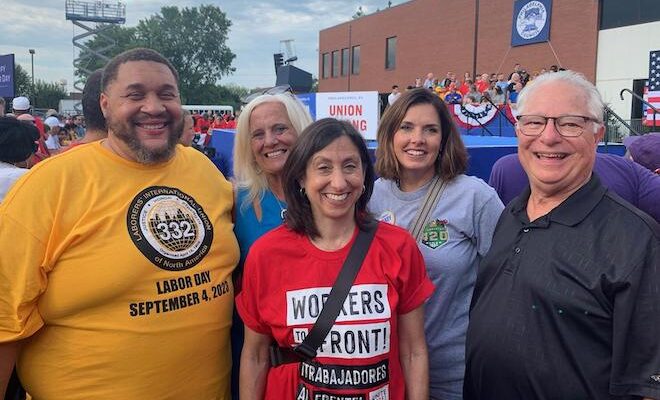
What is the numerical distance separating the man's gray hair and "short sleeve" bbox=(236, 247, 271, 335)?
3.78 ft

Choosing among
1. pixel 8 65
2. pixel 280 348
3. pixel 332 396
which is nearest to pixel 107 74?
pixel 280 348

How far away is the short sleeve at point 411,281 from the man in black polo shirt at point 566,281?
0.69ft

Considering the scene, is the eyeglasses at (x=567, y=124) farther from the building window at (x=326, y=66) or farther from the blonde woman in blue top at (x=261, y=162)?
the building window at (x=326, y=66)

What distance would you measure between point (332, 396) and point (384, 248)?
58 cm

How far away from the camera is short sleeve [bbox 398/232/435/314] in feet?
7.00

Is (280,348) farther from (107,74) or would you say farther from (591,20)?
(591,20)

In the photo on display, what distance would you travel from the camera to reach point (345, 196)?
2.20 metres

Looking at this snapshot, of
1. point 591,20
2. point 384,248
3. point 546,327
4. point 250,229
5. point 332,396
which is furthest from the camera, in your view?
point 591,20

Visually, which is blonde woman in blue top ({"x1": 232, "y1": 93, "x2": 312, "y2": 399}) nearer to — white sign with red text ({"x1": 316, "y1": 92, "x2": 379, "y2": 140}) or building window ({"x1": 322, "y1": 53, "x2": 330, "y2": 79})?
white sign with red text ({"x1": 316, "y1": 92, "x2": 379, "y2": 140})

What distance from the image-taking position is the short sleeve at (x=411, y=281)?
2.13 meters

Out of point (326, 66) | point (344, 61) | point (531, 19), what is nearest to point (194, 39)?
point (326, 66)

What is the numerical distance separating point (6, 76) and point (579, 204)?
18245 millimetres

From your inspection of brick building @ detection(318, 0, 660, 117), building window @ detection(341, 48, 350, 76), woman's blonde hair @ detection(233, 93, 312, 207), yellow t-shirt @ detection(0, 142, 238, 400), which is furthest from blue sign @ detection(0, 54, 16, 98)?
building window @ detection(341, 48, 350, 76)

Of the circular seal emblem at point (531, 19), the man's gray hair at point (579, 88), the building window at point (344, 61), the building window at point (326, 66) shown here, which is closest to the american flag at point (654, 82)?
the man's gray hair at point (579, 88)
